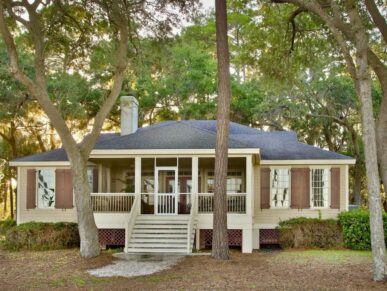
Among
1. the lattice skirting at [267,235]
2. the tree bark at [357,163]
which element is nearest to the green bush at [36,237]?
the lattice skirting at [267,235]

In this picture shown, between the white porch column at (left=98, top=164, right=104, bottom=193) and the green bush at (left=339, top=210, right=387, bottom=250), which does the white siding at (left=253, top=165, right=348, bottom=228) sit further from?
the white porch column at (left=98, top=164, right=104, bottom=193)

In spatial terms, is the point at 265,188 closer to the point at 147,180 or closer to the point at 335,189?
the point at 335,189

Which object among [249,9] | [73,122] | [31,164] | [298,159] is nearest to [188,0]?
[249,9]

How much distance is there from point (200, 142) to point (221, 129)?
3.81m

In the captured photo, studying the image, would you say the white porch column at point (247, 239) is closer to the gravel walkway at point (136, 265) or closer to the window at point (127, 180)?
the gravel walkway at point (136, 265)

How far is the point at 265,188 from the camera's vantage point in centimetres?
1955

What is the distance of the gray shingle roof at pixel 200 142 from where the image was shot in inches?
699

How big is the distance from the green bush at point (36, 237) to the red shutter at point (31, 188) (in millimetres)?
2524

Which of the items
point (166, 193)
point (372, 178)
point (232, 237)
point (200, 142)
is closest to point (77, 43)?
point (200, 142)

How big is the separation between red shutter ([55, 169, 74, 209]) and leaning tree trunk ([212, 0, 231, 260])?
24.5ft

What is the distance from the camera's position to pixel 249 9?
54.3 ft

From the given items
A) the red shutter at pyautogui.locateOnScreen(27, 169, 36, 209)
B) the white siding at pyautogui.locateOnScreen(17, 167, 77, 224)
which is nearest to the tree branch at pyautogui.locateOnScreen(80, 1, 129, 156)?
the white siding at pyautogui.locateOnScreen(17, 167, 77, 224)

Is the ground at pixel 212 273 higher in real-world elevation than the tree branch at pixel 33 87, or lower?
lower

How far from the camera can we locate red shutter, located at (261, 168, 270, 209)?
19453 mm
